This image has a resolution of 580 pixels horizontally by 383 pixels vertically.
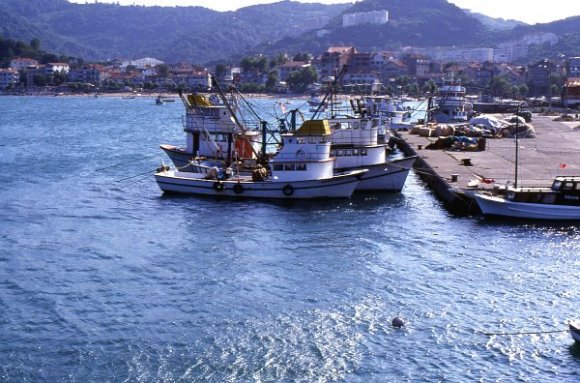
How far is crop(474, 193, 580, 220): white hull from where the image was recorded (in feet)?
110

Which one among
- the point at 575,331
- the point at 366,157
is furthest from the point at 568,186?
the point at 575,331

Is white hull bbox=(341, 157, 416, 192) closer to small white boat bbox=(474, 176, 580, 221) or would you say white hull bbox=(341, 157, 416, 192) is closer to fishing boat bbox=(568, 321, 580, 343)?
small white boat bbox=(474, 176, 580, 221)

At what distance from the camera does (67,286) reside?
25.4 metres

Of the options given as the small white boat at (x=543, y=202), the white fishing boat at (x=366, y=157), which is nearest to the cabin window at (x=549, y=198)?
the small white boat at (x=543, y=202)

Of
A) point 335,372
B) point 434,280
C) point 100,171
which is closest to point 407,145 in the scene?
point 100,171

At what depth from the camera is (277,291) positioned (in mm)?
25000

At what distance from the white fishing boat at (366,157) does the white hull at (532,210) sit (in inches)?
313

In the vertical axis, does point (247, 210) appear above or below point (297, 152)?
below

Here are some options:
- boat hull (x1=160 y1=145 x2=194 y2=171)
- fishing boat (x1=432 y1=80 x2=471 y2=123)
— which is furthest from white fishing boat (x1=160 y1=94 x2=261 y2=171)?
fishing boat (x1=432 y1=80 x2=471 y2=123)

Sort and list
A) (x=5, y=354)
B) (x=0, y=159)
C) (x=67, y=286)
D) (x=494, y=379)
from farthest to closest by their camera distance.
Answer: (x=0, y=159), (x=67, y=286), (x=5, y=354), (x=494, y=379)

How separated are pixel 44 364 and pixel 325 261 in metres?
11.6

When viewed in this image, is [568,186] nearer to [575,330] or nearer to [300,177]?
[300,177]

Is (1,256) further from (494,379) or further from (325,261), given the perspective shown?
(494,379)

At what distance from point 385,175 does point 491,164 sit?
8.37 m
